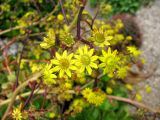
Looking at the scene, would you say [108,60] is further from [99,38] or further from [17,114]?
[17,114]

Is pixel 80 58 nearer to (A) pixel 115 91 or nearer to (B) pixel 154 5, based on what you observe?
(A) pixel 115 91

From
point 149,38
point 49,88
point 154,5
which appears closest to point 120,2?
point 154,5

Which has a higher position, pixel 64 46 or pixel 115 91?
pixel 64 46

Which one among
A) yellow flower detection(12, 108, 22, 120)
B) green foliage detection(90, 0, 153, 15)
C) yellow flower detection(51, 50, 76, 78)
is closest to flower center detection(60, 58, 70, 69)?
yellow flower detection(51, 50, 76, 78)

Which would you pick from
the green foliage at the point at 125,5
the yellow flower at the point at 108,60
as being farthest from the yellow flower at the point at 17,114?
the green foliage at the point at 125,5

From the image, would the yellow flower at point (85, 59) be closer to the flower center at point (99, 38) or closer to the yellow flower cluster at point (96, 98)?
the flower center at point (99, 38)

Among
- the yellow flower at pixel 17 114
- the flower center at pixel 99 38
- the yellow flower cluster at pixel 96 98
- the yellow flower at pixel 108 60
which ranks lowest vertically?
the yellow flower cluster at pixel 96 98

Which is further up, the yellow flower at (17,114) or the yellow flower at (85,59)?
the yellow flower at (85,59)

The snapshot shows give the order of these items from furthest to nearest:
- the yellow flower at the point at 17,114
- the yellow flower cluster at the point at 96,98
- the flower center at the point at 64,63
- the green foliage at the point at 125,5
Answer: the green foliage at the point at 125,5 → the yellow flower cluster at the point at 96,98 → the yellow flower at the point at 17,114 → the flower center at the point at 64,63
